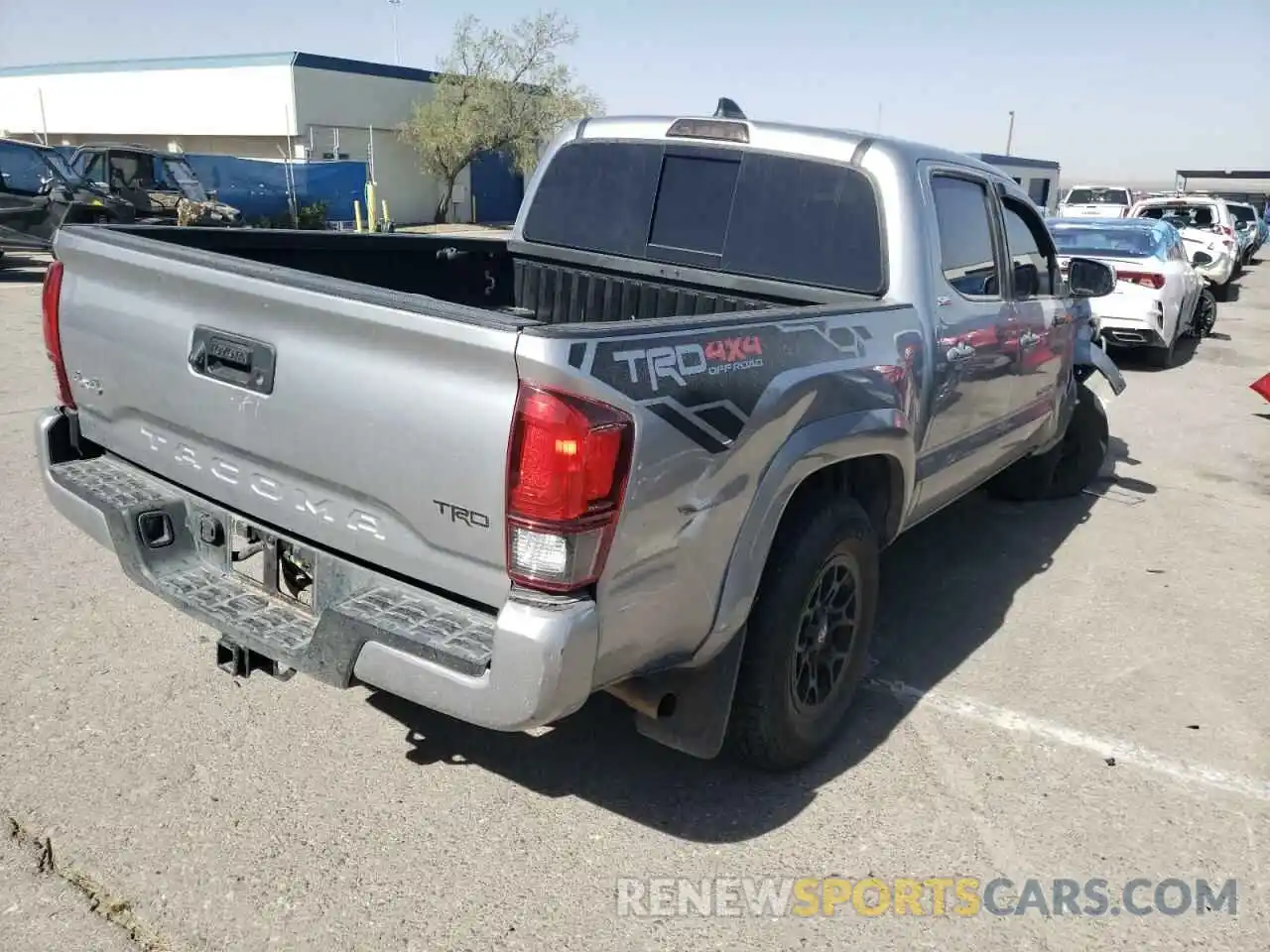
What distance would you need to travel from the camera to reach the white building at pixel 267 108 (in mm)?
35938

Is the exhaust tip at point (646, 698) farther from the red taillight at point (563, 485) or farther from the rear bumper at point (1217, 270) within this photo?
the rear bumper at point (1217, 270)

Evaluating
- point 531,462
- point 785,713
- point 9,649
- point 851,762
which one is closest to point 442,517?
point 531,462

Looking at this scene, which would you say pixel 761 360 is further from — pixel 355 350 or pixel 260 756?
pixel 260 756

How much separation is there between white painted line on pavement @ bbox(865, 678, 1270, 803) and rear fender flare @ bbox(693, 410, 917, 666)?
1.25m

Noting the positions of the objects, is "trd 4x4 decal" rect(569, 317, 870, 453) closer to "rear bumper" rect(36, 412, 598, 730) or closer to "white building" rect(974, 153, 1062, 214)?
"rear bumper" rect(36, 412, 598, 730)

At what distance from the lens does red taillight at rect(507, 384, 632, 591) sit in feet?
7.48

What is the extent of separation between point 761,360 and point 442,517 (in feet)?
3.08

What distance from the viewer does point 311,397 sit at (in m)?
2.67

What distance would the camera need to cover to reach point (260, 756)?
10.9 ft

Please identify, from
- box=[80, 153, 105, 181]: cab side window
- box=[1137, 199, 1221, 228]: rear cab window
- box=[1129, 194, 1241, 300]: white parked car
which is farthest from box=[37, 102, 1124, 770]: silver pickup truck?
box=[1137, 199, 1221, 228]: rear cab window

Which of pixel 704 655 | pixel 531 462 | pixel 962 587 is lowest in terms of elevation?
pixel 962 587

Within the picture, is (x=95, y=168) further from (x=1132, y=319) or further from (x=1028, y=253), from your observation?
(x=1028, y=253)

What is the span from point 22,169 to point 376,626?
57.0 feet

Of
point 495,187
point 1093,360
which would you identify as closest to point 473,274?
point 1093,360
